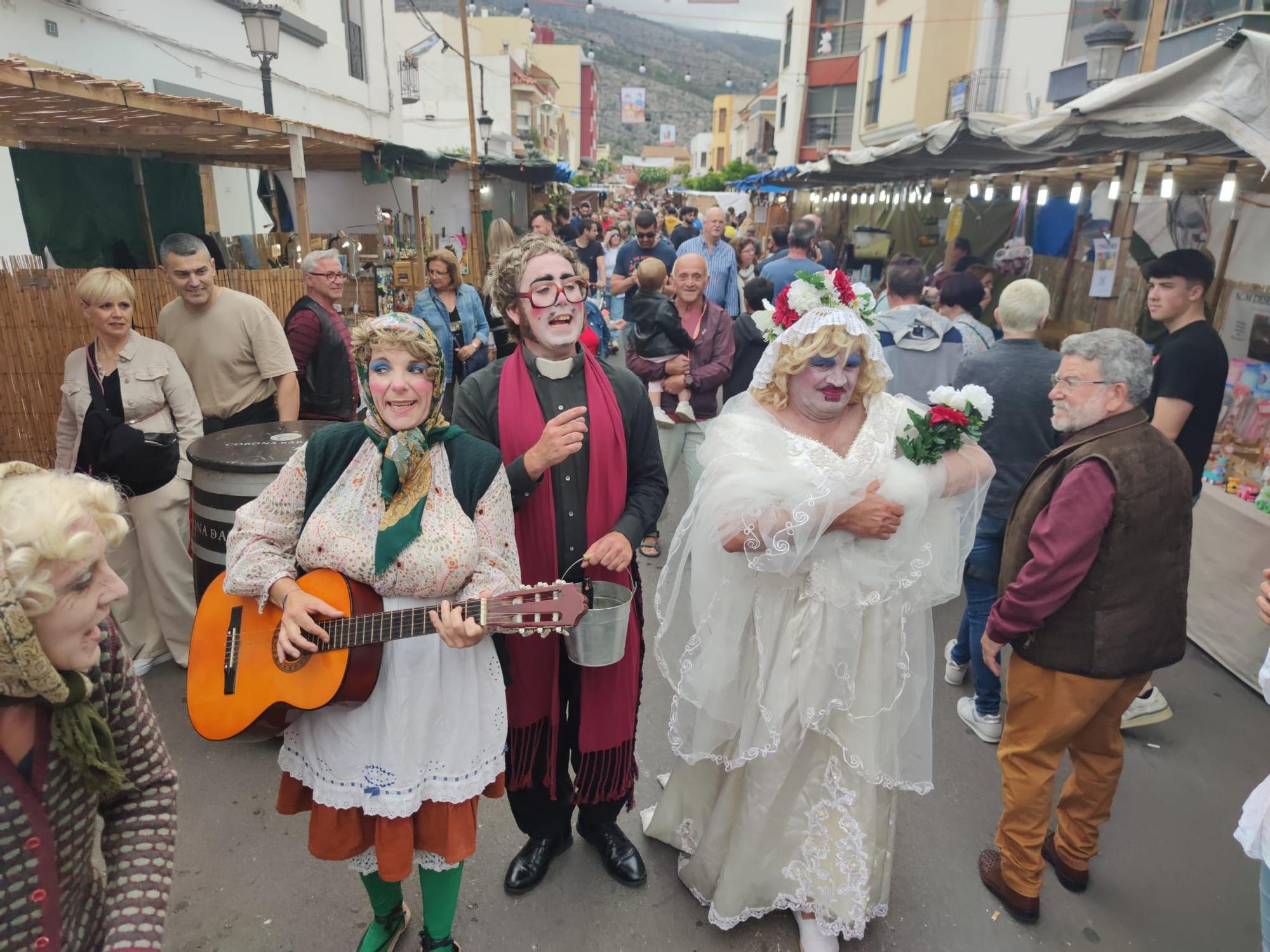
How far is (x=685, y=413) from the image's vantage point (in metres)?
5.23

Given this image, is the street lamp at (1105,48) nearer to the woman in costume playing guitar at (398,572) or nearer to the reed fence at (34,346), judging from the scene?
the woman in costume playing guitar at (398,572)

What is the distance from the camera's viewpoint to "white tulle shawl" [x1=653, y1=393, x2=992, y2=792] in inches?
89.6

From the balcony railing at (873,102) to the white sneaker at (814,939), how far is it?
914 inches

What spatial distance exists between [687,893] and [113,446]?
3082 millimetres

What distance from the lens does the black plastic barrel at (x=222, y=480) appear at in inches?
125

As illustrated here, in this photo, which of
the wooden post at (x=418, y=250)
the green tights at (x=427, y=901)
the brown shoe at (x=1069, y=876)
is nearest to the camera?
the green tights at (x=427, y=901)

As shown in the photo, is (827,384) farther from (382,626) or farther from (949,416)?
(382,626)

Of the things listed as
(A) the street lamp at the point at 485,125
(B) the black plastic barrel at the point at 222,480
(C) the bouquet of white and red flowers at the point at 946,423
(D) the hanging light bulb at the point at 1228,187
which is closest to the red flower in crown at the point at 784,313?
(C) the bouquet of white and red flowers at the point at 946,423

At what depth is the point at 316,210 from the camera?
1080 centimetres

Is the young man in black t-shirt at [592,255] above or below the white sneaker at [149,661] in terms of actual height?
above

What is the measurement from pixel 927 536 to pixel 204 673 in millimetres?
2078

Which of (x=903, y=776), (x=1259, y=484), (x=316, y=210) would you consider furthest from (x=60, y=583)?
(x=316, y=210)

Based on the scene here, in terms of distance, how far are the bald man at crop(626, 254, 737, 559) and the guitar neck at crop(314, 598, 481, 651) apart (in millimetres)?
3168

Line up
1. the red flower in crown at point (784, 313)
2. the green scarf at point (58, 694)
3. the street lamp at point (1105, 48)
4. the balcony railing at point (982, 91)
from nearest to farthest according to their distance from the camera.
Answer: the green scarf at point (58, 694) < the red flower in crown at point (784, 313) < the street lamp at point (1105, 48) < the balcony railing at point (982, 91)
